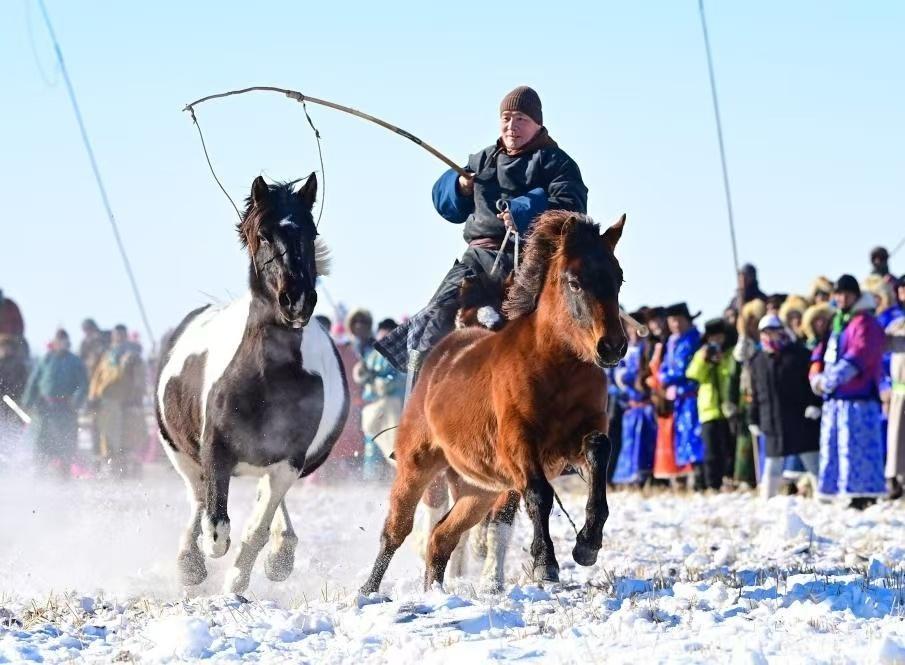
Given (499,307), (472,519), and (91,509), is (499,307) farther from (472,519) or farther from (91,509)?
(91,509)

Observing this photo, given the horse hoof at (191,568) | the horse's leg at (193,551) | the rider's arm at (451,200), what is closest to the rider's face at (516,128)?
the rider's arm at (451,200)

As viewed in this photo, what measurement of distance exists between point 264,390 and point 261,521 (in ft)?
2.47

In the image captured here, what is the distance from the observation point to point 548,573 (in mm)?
6855

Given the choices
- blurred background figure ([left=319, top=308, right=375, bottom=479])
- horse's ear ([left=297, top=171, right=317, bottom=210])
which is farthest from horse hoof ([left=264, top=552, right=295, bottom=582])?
blurred background figure ([left=319, top=308, right=375, bottom=479])

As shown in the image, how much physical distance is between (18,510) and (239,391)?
461cm

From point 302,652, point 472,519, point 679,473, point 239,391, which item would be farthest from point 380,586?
point 679,473

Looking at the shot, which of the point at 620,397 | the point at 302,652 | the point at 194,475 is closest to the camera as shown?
the point at 302,652

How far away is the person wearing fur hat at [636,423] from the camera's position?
17.3 meters

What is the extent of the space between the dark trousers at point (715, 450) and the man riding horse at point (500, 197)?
7.43 metres

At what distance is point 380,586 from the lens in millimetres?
8227

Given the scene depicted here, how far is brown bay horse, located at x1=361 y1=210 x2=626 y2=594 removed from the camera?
6.89 m

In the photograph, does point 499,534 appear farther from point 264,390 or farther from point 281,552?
point 264,390

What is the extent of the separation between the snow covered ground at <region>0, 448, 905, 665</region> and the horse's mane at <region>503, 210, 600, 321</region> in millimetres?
1368

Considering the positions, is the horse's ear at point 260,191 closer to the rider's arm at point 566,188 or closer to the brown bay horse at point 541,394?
the brown bay horse at point 541,394
